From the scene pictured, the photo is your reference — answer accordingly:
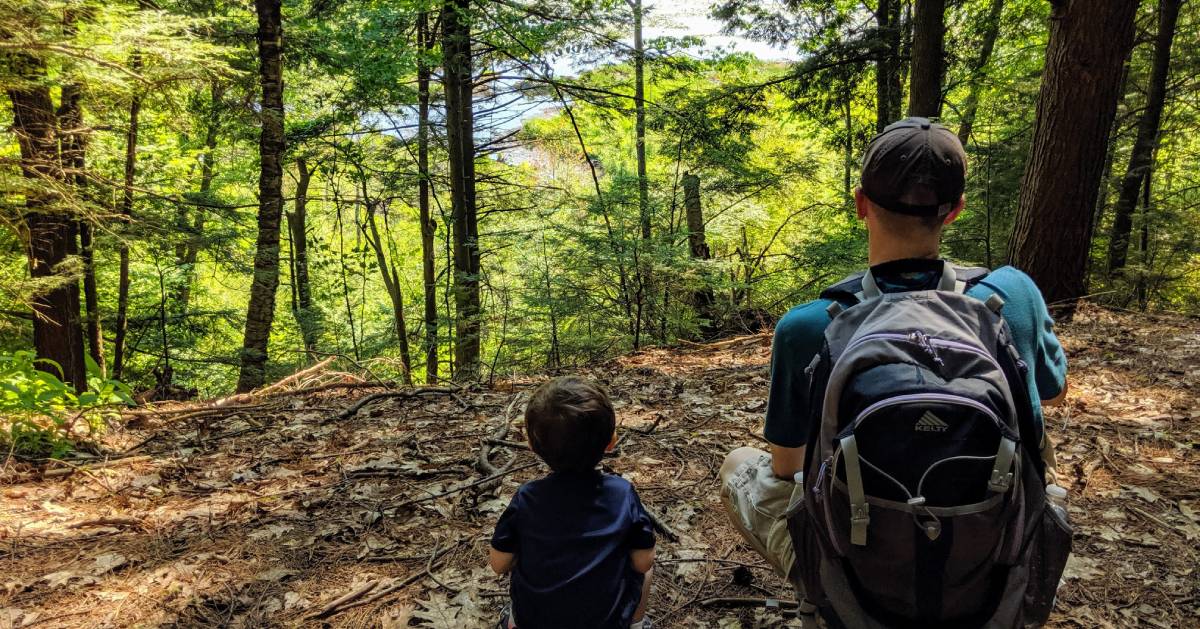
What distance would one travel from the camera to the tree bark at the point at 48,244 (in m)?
5.88

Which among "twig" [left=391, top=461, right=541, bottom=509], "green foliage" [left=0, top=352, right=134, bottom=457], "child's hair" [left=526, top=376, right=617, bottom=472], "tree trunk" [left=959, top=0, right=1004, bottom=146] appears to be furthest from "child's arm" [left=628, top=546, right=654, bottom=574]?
"tree trunk" [left=959, top=0, right=1004, bottom=146]

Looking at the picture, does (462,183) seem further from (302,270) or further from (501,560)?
(501,560)

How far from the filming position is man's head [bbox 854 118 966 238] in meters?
1.39

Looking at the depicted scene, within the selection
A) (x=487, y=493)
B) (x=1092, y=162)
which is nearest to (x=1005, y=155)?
(x=1092, y=162)

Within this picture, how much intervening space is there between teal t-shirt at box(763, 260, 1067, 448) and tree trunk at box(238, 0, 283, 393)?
7243 mm

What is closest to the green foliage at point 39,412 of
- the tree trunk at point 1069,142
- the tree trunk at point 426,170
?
the tree trunk at point 426,170

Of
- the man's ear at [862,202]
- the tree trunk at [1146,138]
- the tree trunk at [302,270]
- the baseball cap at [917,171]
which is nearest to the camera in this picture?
the baseball cap at [917,171]

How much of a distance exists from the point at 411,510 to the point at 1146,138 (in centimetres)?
1218

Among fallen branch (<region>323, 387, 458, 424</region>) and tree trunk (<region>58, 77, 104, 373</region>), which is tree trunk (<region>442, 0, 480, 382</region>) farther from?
tree trunk (<region>58, 77, 104, 373</region>)

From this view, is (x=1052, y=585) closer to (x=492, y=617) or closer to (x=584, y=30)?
(x=492, y=617)

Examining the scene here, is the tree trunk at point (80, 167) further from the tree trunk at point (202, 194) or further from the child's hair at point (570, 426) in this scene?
the child's hair at point (570, 426)

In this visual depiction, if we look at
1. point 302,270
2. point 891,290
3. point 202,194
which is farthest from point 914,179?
point 302,270

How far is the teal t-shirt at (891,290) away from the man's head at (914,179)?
12 centimetres

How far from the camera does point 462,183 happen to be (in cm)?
995
